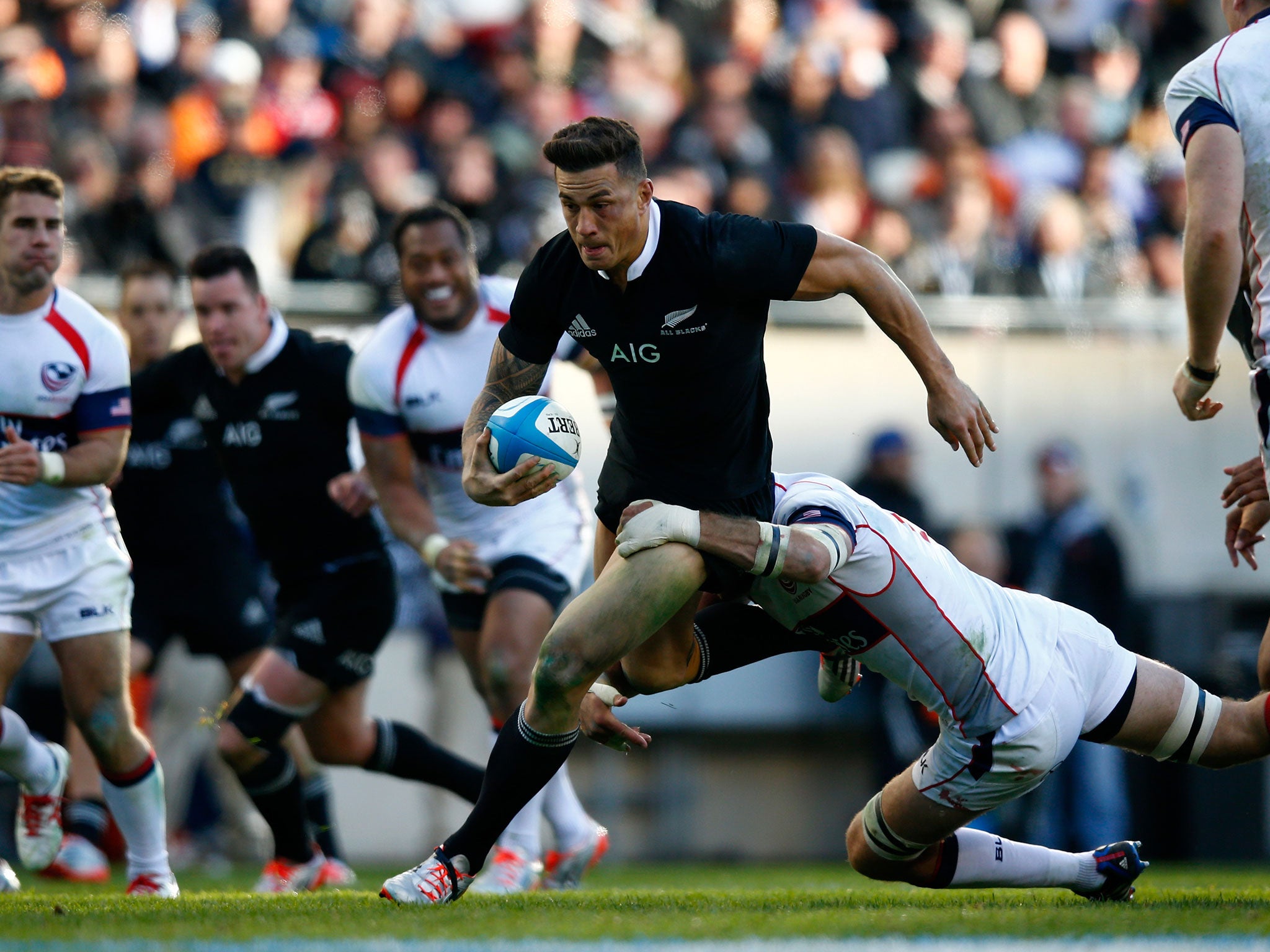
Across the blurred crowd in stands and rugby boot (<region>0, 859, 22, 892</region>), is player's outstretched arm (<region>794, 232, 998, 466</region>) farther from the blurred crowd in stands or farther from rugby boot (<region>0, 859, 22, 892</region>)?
the blurred crowd in stands

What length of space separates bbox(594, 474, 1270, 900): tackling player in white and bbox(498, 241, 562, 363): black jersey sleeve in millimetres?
771

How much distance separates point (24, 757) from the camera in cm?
715

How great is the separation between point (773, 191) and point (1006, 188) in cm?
232

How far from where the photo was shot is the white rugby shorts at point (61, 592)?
274 inches

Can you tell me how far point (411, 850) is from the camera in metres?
11.6

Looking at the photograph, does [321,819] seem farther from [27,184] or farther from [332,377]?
[27,184]

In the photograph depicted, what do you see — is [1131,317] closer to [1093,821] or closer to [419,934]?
[1093,821]

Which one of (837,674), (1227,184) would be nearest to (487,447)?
(837,674)

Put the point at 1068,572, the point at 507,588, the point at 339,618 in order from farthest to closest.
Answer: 1. the point at 1068,572
2. the point at 339,618
3. the point at 507,588

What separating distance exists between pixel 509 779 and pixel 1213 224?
2.85 meters

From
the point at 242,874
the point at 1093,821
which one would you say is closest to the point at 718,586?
the point at 242,874

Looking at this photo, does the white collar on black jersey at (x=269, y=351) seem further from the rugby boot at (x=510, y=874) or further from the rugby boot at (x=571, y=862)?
the rugby boot at (x=571, y=862)

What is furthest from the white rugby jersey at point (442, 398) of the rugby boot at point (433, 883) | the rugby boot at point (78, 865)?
the rugby boot at point (78, 865)

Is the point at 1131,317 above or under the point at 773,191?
under
